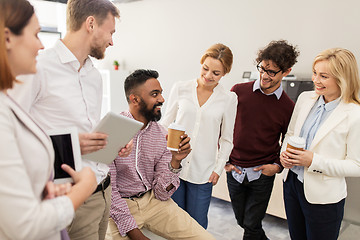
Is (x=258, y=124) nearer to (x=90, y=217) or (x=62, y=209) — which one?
(x=90, y=217)

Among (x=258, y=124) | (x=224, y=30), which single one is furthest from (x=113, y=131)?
(x=224, y=30)

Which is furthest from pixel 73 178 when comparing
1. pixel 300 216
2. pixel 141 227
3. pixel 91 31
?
pixel 300 216

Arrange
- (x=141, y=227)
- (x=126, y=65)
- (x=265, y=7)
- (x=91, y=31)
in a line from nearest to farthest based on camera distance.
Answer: (x=91, y=31) < (x=141, y=227) < (x=265, y=7) < (x=126, y=65)

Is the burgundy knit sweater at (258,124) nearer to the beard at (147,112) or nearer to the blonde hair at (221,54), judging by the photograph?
the blonde hair at (221,54)

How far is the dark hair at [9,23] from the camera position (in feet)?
2.14

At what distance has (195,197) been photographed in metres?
1.91

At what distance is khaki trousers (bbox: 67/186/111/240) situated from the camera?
1320 millimetres

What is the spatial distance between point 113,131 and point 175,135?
1.49 feet

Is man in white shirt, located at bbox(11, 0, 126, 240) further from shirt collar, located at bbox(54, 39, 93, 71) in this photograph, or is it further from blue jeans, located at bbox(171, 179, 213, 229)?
blue jeans, located at bbox(171, 179, 213, 229)

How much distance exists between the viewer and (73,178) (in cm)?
83

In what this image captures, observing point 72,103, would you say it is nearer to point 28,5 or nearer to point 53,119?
point 53,119

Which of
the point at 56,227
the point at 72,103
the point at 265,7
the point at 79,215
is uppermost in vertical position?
the point at 265,7

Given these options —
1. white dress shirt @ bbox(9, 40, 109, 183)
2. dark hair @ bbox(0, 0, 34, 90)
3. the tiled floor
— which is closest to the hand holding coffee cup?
white dress shirt @ bbox(9, 40, 109, 183)

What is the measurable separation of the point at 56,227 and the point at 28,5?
1.86 feet
